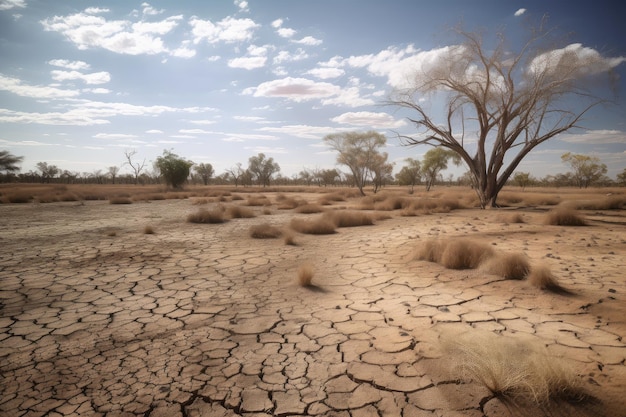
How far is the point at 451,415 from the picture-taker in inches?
70.9

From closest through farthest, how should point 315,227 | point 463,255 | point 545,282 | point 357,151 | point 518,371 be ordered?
point 518,371 → point 545,282 → point 463,255 → point 315,227 → point 357,151

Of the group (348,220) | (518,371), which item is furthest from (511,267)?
(348,220)

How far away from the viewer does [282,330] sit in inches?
118

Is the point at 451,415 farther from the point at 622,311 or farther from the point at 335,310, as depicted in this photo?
the point at 622,311

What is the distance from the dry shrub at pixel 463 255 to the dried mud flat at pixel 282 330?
0.23m

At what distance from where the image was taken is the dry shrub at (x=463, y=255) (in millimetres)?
4758

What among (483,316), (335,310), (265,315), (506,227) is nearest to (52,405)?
(265,315)

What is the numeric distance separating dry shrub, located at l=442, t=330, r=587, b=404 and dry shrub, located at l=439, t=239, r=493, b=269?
2399mm

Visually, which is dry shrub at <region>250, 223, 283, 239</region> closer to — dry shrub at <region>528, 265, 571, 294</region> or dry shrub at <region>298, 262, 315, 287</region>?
Answer: dry shrub at <region>298, 262, 315, 287</region>

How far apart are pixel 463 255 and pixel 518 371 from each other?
121 inches

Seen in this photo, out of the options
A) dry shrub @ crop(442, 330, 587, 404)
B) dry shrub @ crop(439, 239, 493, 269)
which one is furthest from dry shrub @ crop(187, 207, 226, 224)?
dry shrub @ crop(442, 330, 587, 404)

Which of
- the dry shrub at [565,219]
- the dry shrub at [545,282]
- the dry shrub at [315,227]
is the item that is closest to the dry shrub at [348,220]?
the dry shrub at [315,227]

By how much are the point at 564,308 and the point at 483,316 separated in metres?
0.92

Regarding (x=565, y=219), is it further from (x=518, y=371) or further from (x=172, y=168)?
(x=172, y=168)
